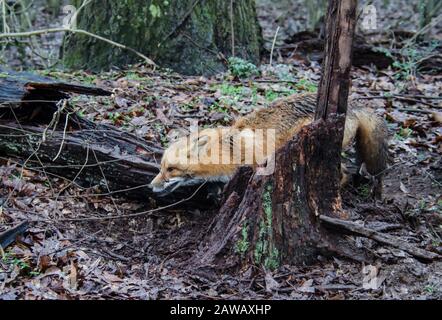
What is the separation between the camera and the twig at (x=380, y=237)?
5.16 m

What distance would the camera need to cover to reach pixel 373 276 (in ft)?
17.7

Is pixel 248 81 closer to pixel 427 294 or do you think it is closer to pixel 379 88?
pixel 379 88

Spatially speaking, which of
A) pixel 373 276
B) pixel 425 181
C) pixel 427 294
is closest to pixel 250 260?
pixel 373 276

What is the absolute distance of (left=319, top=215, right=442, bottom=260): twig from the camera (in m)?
5.16

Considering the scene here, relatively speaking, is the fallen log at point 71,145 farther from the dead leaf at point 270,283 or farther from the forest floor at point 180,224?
the dead leaf at point 270,283

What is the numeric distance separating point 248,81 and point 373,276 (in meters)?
5.76

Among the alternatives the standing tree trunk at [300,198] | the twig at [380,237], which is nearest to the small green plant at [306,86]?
the standing tree trunk at [300,198]

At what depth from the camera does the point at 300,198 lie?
18.7ft

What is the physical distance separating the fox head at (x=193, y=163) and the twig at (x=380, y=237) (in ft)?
5.31

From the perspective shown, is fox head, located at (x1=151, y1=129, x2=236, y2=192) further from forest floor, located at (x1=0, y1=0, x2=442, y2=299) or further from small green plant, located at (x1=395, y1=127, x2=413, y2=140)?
small green plant, located at (x1=395, y1=127, x2=413, y2=140)

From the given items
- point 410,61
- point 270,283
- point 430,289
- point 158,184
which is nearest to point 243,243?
point 270,283

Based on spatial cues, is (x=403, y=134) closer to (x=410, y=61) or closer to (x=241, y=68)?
(x=410, y=61)

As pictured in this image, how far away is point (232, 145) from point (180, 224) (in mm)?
1142

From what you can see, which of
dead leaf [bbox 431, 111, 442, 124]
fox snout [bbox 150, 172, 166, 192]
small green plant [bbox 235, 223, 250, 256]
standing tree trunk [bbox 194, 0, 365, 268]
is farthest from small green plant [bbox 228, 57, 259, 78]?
small green plant [bbox 235, 223, 250, 256]
